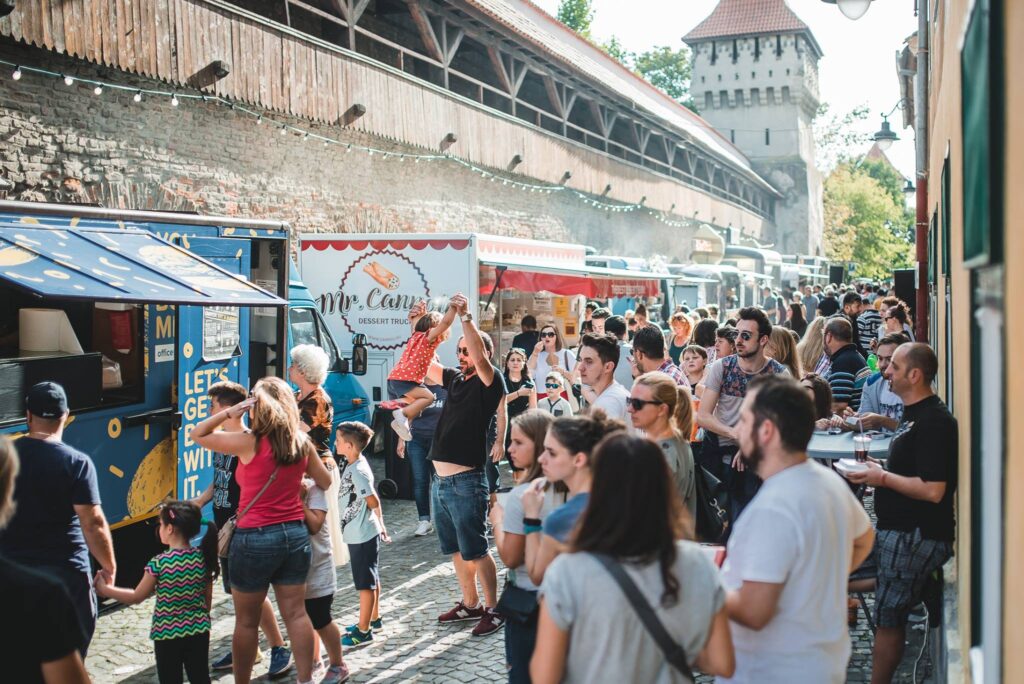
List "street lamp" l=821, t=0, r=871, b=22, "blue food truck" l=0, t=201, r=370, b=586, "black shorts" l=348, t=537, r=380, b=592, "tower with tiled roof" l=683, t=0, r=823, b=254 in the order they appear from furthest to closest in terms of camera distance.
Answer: "tower with tiled roof" l=683, t=0, r=823, b=254
"street lamp" l=821, t=0, r=871, b=22
"black shorts" l=348, t=537, r=380, b=592
"blue food truck" l=0, t=201, r=370, b=586

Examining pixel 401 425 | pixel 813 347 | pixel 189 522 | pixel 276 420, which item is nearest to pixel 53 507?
pixel 189 522

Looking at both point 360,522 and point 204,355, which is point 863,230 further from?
point 360,522

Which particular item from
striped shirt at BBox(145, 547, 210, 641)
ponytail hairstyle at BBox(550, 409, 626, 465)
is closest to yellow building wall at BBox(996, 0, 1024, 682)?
ponytail hairstyle at BBox(550, 409, 626, 465)

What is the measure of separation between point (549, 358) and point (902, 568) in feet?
18.9

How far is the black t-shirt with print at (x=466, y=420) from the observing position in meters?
5.96

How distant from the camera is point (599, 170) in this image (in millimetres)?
27766

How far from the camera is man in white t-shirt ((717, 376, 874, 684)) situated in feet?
9.07

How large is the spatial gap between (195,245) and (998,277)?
19.9 feet

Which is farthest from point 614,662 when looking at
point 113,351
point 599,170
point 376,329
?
point 599,170

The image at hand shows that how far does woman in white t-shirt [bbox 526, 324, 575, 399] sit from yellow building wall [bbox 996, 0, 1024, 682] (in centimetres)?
776

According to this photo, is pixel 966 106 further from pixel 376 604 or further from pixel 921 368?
pixel 376 604

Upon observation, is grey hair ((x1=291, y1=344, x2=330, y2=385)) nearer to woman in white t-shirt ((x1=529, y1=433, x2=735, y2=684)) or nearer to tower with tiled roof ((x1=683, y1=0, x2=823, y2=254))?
woman in white t-shirt ((x1=529, y1=433, x2=735, y2=684))

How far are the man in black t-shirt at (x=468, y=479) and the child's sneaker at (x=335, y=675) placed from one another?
988 millimetres

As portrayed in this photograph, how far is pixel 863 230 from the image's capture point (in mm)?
61812
